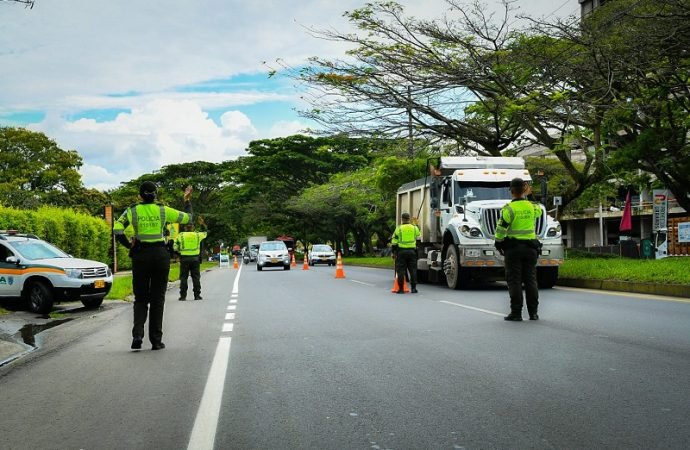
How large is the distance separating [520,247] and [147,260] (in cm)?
504

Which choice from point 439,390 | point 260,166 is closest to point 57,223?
point 439,390

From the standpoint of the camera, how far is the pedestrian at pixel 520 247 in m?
10.2

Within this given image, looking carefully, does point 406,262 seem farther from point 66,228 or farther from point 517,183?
point 66,228

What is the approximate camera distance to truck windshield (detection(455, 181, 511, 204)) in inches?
685

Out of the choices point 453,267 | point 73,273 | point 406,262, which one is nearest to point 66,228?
point 73,273

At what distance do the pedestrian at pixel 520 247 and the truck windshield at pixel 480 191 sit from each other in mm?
7147

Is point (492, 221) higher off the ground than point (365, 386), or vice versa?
point (492, 221)

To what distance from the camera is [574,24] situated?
1880cm

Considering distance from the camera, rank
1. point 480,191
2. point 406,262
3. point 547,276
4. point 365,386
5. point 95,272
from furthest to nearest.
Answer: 1. point 480,191
2. point 547,276
3. point 406,262
4. point 95,272
5. point 365,386

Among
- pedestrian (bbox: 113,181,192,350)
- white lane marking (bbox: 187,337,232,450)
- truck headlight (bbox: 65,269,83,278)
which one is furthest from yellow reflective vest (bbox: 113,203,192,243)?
truck headlight (bbox: 65,269,83,278)

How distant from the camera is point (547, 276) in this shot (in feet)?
56.7

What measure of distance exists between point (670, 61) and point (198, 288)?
500 inches

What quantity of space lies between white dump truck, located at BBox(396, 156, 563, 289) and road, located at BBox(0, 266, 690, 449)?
5611 millimetres

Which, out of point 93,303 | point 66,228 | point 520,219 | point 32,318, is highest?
point 66,228
